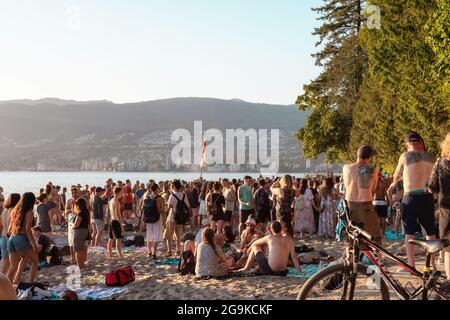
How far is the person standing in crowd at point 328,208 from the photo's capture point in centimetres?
1572

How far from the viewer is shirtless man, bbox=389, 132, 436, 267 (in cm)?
713

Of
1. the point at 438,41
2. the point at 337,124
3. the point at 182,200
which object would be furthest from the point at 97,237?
the point at 337,124

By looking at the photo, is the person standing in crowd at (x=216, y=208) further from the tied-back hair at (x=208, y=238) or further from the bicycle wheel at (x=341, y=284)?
the bicycle wheel at (x=341, y=284)

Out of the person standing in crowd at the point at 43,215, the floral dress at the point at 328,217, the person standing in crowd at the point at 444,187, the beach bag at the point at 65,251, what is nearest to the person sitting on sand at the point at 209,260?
the person standing in crowd at the point at 444,187

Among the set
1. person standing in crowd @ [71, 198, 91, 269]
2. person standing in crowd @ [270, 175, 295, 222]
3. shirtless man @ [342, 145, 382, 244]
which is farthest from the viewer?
person standing in crowd @ [270, 175, 295, 222]

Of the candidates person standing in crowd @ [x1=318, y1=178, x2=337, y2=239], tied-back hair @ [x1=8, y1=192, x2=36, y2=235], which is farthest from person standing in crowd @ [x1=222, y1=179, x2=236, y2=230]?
tied-back hair @ [x1=8, y1=192, x2=36, y2=235]

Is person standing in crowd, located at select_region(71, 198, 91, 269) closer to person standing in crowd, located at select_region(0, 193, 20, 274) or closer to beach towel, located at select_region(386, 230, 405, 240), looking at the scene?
person standing in crowd, located at select_region(0, 193, 20, 274)

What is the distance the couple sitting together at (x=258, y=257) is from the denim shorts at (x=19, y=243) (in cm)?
322

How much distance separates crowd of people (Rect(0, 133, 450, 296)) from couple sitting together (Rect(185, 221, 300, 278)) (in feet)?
0.06

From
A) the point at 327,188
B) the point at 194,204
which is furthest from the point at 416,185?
the point at 194,204

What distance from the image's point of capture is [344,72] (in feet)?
135

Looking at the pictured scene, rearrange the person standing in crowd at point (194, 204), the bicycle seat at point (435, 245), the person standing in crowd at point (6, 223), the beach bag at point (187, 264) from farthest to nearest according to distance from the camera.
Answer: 1. the person standing in crowd at point (194, 204)
2. the beach bag at point (187, 264)
3. the person standing in crowd at point (6, 223)
4. the bicycle seat at point (435, 245)

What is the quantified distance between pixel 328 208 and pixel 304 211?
0.87m
